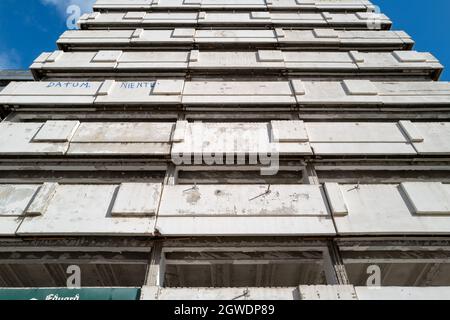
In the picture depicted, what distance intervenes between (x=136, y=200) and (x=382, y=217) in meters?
4.32

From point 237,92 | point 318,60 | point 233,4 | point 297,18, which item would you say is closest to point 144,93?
point 237,92

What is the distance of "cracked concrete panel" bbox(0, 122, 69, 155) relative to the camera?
617cm

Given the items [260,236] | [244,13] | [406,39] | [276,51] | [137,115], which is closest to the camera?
[260,236]

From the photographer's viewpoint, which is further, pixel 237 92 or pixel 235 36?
pixel 235 36

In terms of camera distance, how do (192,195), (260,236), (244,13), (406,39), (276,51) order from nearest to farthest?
(260,236), (192,195), (276,51), (406,39), (244,13)

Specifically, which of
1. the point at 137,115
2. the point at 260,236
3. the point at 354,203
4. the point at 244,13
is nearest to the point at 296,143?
the point at 354,203

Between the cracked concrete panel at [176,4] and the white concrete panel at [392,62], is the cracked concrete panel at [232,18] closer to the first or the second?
the cracked concrete panel at [176,4]

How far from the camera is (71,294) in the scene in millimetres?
4070

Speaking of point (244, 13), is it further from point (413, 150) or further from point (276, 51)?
point (413, 150)

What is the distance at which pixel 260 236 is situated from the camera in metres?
4.89

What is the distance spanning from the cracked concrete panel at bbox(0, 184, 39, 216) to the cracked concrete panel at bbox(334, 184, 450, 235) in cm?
560

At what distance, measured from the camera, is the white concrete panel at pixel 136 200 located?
197 inches

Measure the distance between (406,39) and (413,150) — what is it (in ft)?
19.1

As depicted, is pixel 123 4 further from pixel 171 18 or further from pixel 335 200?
pixel 335 200
